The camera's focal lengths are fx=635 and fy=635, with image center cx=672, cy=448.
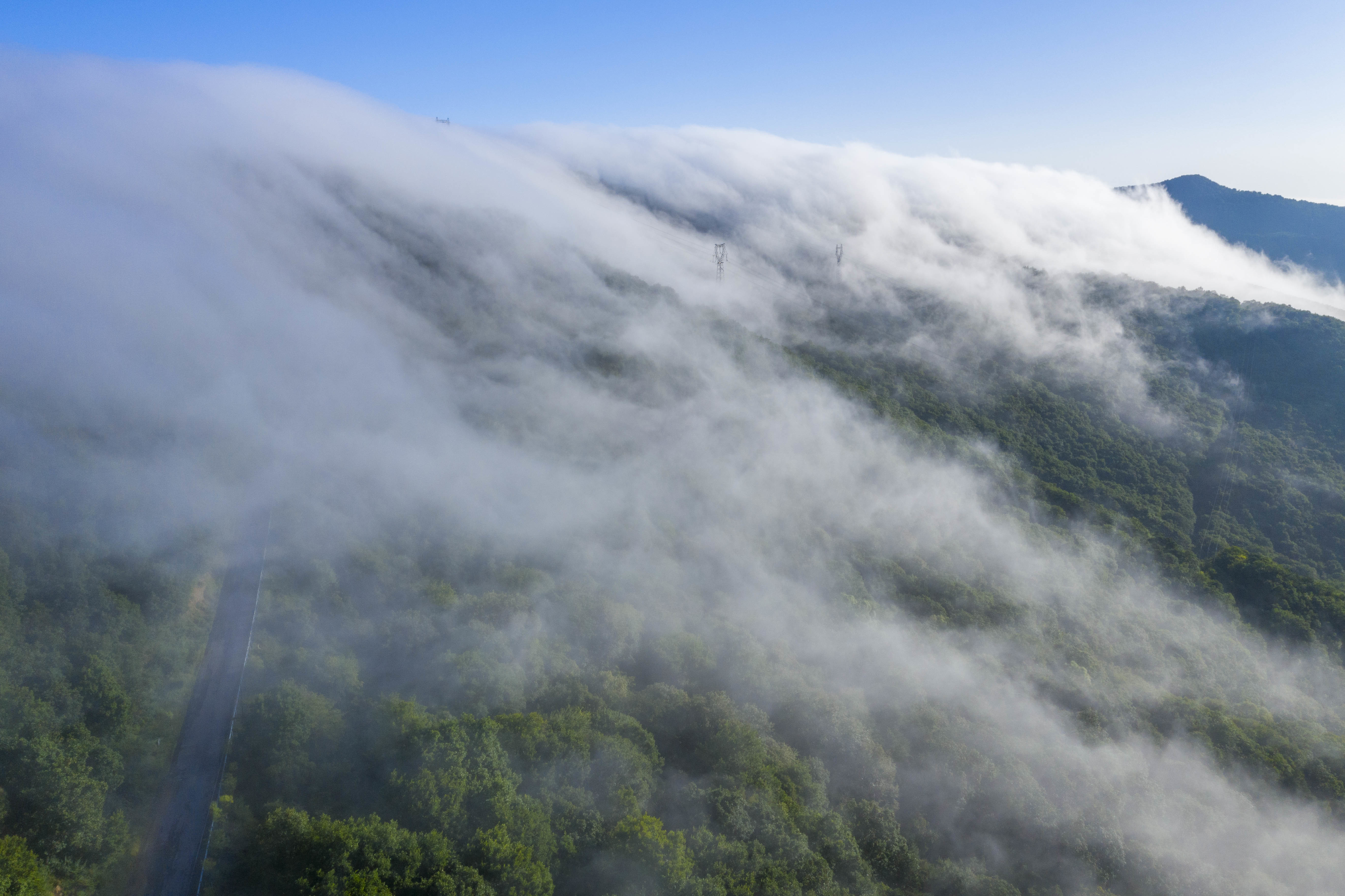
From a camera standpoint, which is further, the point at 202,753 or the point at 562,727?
the point at 202,753

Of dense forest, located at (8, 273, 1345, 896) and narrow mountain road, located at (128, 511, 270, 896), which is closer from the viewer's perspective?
dense forest, located at (8, 273, 1345, 896)

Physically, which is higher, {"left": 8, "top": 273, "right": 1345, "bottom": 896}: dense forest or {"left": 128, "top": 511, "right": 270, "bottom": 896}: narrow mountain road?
{"left": 8, "top": 273, "right": 1345, "bottom": 896}: dense forest

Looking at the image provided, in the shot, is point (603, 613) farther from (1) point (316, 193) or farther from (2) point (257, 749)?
(1) point (316, 193)

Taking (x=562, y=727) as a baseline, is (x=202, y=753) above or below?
below

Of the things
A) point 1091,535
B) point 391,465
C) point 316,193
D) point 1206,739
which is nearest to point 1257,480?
point 1091,535

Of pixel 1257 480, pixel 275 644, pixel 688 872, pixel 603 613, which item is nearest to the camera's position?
pixel 688 872
